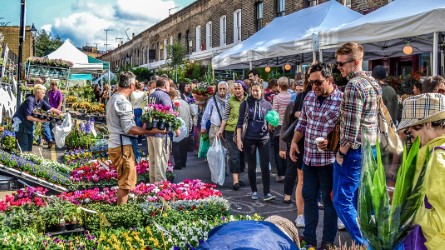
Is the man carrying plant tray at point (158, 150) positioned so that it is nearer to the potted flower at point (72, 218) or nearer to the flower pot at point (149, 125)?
the flower pot at point (149, 125)

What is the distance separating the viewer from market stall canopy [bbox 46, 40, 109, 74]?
20.6 meters

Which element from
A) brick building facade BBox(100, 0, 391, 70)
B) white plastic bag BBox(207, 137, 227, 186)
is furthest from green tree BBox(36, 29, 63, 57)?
white plastic bag BBox(207, 137, 227, 186)

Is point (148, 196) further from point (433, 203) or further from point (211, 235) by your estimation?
point (433, 203)

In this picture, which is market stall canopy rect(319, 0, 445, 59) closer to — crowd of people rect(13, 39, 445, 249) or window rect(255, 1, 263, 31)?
crowd of people rect(13, 39, 445, 249)

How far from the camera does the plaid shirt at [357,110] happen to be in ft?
13.4

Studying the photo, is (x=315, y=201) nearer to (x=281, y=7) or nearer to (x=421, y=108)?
(x=421, y=108)

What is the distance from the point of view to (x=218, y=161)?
8.58 m

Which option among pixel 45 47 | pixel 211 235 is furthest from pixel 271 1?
pixel 45 47

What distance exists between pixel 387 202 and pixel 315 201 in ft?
9.49

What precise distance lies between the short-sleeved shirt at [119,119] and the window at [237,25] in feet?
64.4

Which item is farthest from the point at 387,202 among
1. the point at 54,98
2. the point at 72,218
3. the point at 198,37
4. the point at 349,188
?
the point at 198,37

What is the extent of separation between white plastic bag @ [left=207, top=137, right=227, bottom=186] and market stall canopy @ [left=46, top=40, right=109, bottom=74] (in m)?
13.4

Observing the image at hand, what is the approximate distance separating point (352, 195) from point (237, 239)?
2.13 meters

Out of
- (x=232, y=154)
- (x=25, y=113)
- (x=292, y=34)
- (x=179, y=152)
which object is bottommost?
(x=179, y=152)
